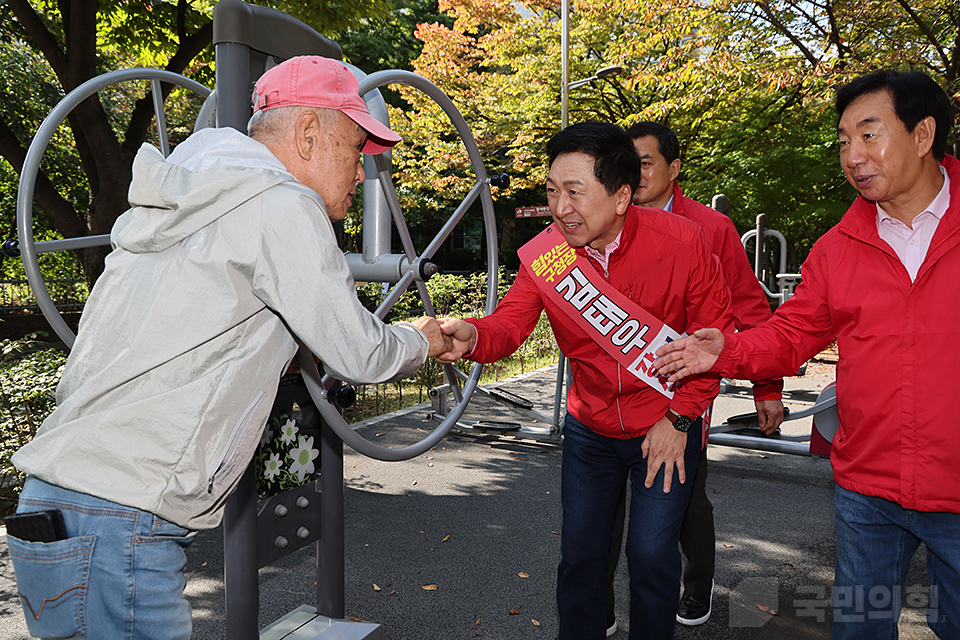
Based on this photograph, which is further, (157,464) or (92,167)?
(92,167)

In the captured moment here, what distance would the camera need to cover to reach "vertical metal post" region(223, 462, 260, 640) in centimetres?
220

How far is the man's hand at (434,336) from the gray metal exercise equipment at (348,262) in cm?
18

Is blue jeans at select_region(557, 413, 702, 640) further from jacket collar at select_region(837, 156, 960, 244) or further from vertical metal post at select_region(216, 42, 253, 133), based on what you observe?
vertical metal post at select_region(216, 42, 253, 133)

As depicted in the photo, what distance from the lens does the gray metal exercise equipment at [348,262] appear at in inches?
86.0

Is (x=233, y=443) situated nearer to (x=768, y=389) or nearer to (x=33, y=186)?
(x=33, y=186)

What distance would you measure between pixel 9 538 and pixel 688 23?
11.9 m

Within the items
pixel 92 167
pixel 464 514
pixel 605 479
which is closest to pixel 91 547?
pixel 605 479

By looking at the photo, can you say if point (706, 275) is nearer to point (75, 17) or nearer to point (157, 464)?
point (157, 464)

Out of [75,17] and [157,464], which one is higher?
[75,17]

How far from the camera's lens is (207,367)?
1.40 metres

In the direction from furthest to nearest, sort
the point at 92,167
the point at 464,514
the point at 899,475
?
the point at 92,167, the point at 464,514, the point at 899,475

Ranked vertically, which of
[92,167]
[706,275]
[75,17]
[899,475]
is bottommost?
[899,475]

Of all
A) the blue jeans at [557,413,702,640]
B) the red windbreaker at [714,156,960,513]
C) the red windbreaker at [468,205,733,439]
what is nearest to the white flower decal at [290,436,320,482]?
the red windbreaker at [468,205,733,439]

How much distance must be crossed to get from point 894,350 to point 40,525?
200 centimetres
